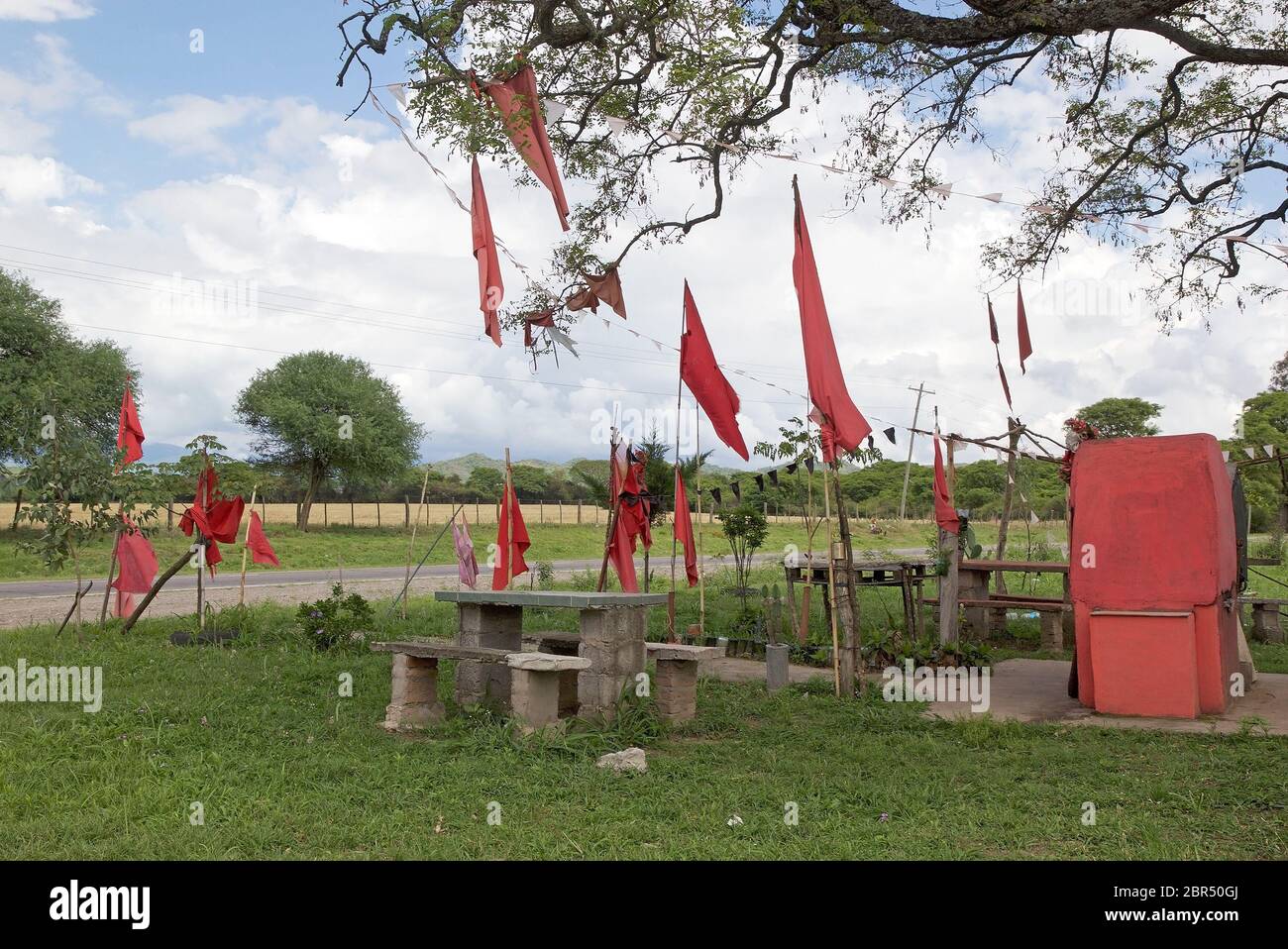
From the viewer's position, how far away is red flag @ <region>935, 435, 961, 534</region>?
34.9ft

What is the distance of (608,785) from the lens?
604 centimetres

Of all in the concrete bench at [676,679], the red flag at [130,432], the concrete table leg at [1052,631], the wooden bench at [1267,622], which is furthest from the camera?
the wooden bench at [1267,622]

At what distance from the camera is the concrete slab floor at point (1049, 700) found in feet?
25.6

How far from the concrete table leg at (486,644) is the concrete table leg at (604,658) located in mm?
811

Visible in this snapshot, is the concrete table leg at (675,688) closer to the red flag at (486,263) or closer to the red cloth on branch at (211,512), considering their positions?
the red flag at (486,263)

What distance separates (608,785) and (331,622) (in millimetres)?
5866

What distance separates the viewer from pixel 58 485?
34.5 feet

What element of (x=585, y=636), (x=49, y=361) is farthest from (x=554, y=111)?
(x=49, y=361)

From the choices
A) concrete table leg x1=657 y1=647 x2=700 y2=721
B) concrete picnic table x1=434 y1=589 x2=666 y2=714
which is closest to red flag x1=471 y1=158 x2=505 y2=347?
concrete picnic table x1=434 y1=589 x2=666 y2=714

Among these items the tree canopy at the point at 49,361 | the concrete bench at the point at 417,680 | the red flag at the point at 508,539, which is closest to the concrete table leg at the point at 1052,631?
the red flag at the point at 508,539

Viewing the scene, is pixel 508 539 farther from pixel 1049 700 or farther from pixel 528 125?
pixel 1049 700

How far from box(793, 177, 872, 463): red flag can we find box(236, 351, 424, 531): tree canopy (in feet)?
95.5
